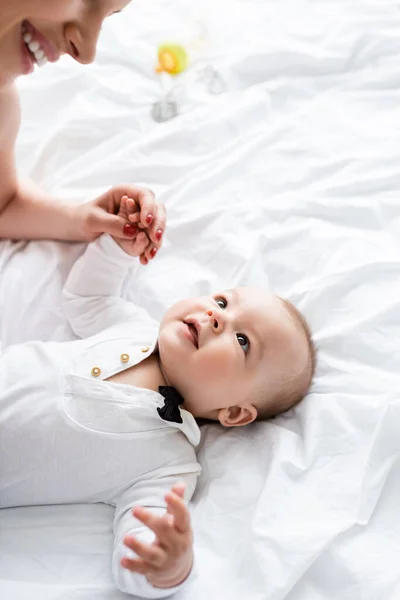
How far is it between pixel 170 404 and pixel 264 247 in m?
0.41

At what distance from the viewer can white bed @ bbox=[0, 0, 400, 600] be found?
98 centimetres

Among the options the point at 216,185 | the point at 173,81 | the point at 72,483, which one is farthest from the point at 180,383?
the point at 173,81

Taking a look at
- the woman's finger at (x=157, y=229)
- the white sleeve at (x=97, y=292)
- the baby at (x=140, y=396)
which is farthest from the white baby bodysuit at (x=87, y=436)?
the woman's finger at (x=157, y=229)

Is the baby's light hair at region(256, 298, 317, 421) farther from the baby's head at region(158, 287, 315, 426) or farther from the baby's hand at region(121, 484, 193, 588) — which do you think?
the baby's hand at region(121, 484, 193, 588)

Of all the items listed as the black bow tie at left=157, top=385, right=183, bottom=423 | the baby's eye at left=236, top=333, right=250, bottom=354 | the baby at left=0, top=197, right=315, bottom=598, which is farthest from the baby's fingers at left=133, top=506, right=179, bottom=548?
the baby's eye at left=236, top=333, right=250, bottom=354

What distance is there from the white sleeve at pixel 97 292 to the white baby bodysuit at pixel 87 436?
110 millimetres

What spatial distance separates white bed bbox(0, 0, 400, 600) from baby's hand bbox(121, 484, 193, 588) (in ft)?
0.28

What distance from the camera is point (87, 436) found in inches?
41.8

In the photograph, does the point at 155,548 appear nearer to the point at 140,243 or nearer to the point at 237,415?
the point at 237,415

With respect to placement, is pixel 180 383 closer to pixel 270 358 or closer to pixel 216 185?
pixel 270 358

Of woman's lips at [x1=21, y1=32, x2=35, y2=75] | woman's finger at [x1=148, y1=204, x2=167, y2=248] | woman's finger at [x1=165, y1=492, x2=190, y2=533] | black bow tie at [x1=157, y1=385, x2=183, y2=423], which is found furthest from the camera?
woman's finger at [x1=148, y1=204, x2=167, y2=248]

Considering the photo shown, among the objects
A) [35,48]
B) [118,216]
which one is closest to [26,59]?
[35,48]

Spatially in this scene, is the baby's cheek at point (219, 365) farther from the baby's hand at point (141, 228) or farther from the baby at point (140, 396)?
the baby's hand at point (141, 228)

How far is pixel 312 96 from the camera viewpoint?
1.61 meters
